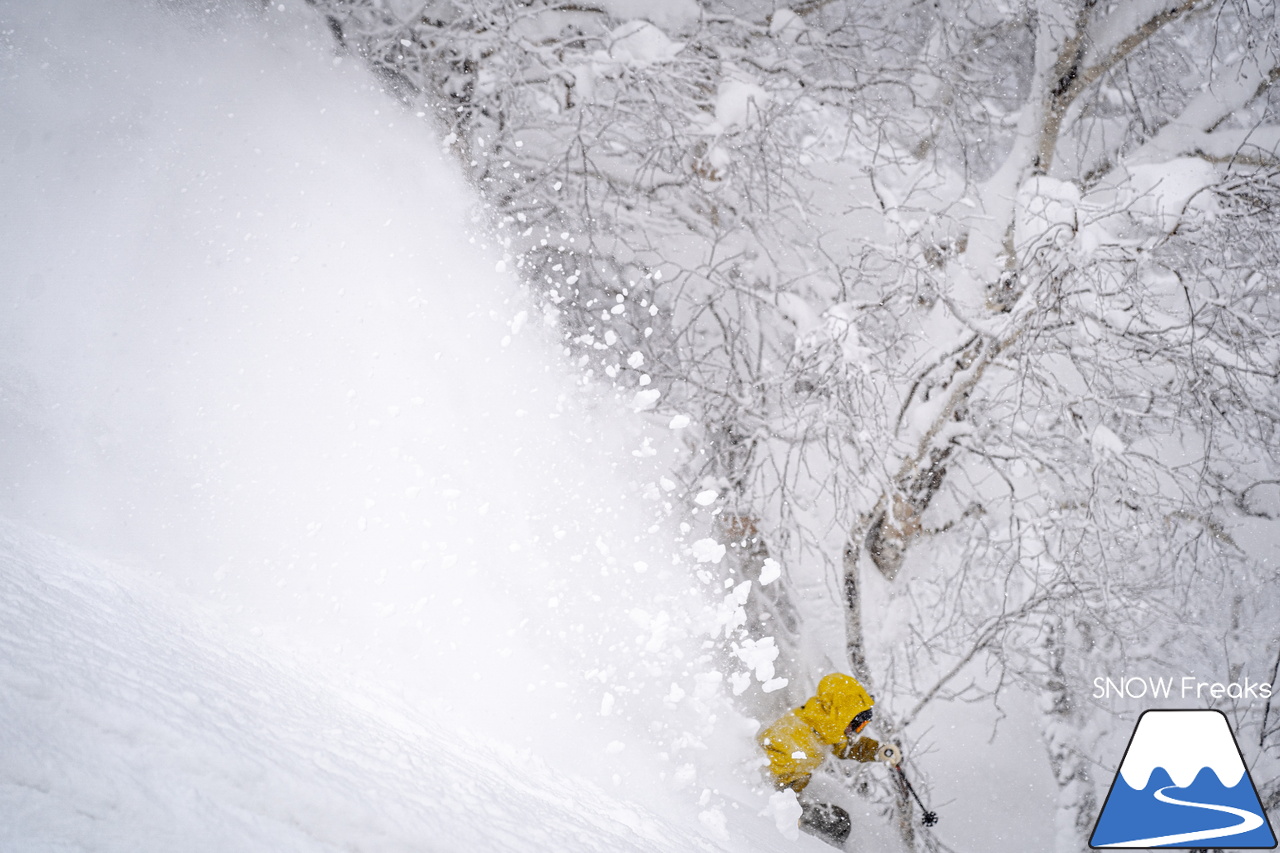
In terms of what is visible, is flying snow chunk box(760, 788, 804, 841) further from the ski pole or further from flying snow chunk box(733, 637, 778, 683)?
flying snow chunk box(733, 637, 778, 683)

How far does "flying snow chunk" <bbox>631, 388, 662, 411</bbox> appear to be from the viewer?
4027 mm

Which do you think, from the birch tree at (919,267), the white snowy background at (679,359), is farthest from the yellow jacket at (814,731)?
the birch tree at (919,267)

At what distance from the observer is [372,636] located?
10.6 ft

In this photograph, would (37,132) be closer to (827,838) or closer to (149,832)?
(149,832)

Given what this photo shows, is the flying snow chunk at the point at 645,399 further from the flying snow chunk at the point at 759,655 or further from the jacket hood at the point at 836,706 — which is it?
the jacket hood at the point at 836,706

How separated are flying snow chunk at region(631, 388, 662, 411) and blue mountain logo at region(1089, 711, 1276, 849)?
2874mm

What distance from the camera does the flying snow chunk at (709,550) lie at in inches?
162

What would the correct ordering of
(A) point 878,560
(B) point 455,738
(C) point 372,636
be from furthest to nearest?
(A) point 878,560 < (C) point 372,636 < (B) point 455,738

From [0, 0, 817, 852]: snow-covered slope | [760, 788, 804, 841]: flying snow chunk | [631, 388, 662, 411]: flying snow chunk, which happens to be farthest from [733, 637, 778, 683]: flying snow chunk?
[631, 388, 662, 411]: flying snow chunk

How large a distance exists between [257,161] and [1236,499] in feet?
19.7

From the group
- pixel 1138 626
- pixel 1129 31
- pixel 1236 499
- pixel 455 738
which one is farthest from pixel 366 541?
pixel 1236 499

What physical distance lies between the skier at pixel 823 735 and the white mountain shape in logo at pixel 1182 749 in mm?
1683

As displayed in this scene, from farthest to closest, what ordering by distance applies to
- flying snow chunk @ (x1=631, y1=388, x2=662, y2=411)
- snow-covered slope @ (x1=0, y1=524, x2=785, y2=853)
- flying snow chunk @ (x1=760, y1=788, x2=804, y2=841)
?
1. flying snow chunk @ (x1=631, y1=388, x2=662, y2=411)
2. flying snow chunk @ (x1=760, y1=788, x2=804, y2=841)
3. snow-covered slope @ (x1=0, y1=524, x2=785, y2=853)

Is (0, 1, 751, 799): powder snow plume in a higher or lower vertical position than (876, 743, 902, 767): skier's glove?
higher
